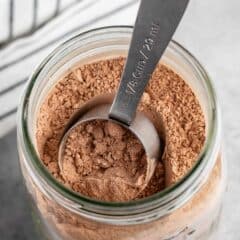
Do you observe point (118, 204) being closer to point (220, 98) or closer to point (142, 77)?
point (142, 77)

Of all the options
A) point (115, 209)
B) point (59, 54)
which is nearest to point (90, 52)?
point (59, 54)

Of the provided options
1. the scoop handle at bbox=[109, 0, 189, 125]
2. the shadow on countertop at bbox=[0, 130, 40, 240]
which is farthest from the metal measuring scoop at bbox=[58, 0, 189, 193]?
the shadow on countertop at bbox=[0, 130, 40, 240]

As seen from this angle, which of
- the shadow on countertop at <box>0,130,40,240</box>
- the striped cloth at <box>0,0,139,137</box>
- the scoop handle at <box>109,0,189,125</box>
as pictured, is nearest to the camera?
the scoop handle at <box>109,0,189,125</box>

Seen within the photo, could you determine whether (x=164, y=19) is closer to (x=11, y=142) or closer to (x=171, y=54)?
(x=171, y=54)

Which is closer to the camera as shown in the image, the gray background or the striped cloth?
the striped cloth

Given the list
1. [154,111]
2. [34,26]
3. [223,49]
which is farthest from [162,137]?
[223,49]

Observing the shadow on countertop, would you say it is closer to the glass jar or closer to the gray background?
the gray background

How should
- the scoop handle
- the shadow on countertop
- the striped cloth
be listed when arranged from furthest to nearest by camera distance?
the shadow on countertop
the striped cloth
the scoop handle
